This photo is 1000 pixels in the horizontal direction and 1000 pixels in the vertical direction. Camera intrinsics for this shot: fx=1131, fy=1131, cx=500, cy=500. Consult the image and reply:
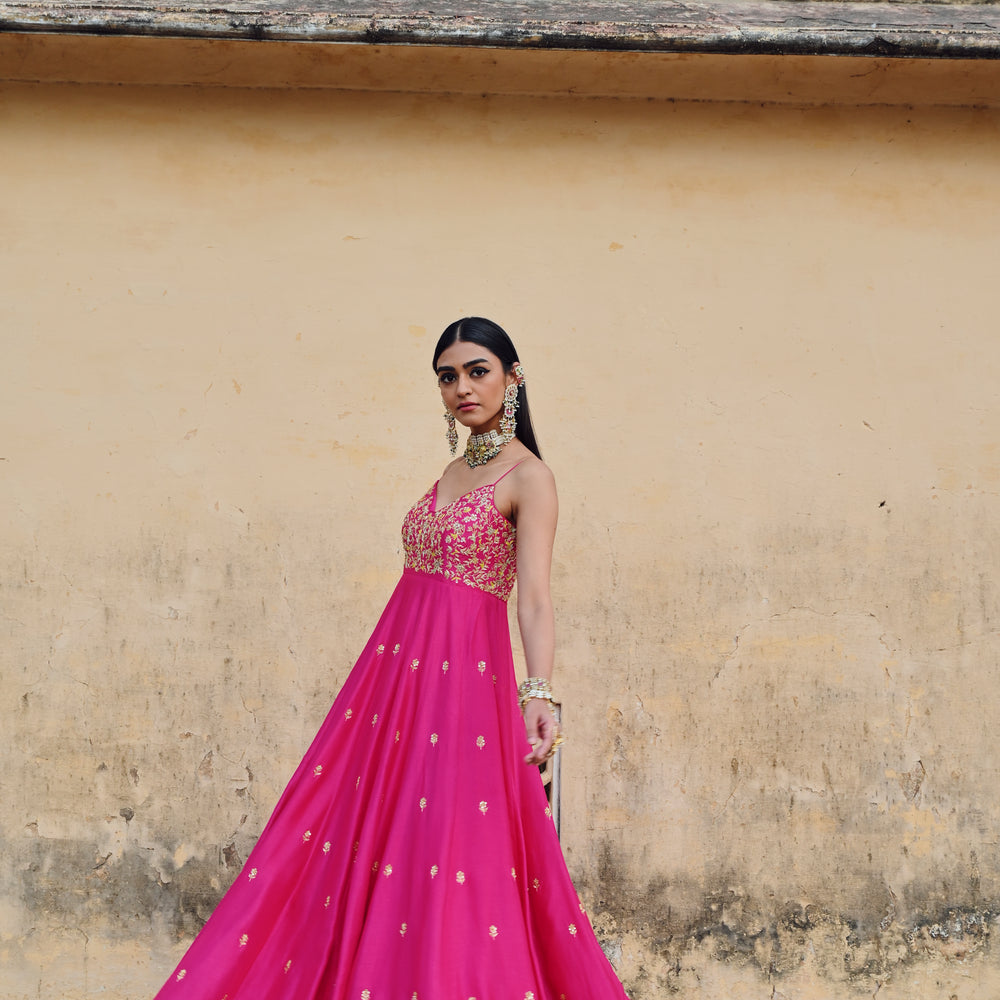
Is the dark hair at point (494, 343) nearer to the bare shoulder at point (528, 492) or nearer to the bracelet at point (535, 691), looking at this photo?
the bare shoulder at point (528, 492)

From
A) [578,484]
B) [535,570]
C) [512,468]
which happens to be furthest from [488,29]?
[535,570]

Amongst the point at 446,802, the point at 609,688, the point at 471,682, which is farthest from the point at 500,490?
the point at 609,688

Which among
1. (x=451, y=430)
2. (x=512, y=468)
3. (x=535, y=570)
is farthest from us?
(x=451, y=430)

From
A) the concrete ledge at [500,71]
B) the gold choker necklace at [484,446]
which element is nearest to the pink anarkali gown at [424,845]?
the gold choker necklace at [484,446]

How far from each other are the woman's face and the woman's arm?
19 cm

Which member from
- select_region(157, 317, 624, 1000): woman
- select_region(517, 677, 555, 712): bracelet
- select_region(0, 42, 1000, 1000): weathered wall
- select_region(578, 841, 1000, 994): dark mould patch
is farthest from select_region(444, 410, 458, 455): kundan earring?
select_region(578, 841, 1000, 994): dark mould patch

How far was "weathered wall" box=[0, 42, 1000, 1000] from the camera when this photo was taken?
4.09 meters

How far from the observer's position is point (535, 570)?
2.70 m

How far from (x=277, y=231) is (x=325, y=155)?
1.13ft

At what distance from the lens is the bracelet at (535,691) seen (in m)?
2.54

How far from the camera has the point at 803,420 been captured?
4238 millimetres

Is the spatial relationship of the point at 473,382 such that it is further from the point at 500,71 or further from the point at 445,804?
the point at 500,71

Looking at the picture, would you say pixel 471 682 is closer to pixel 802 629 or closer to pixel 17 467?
pixel 802 629

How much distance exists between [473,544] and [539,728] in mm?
507
